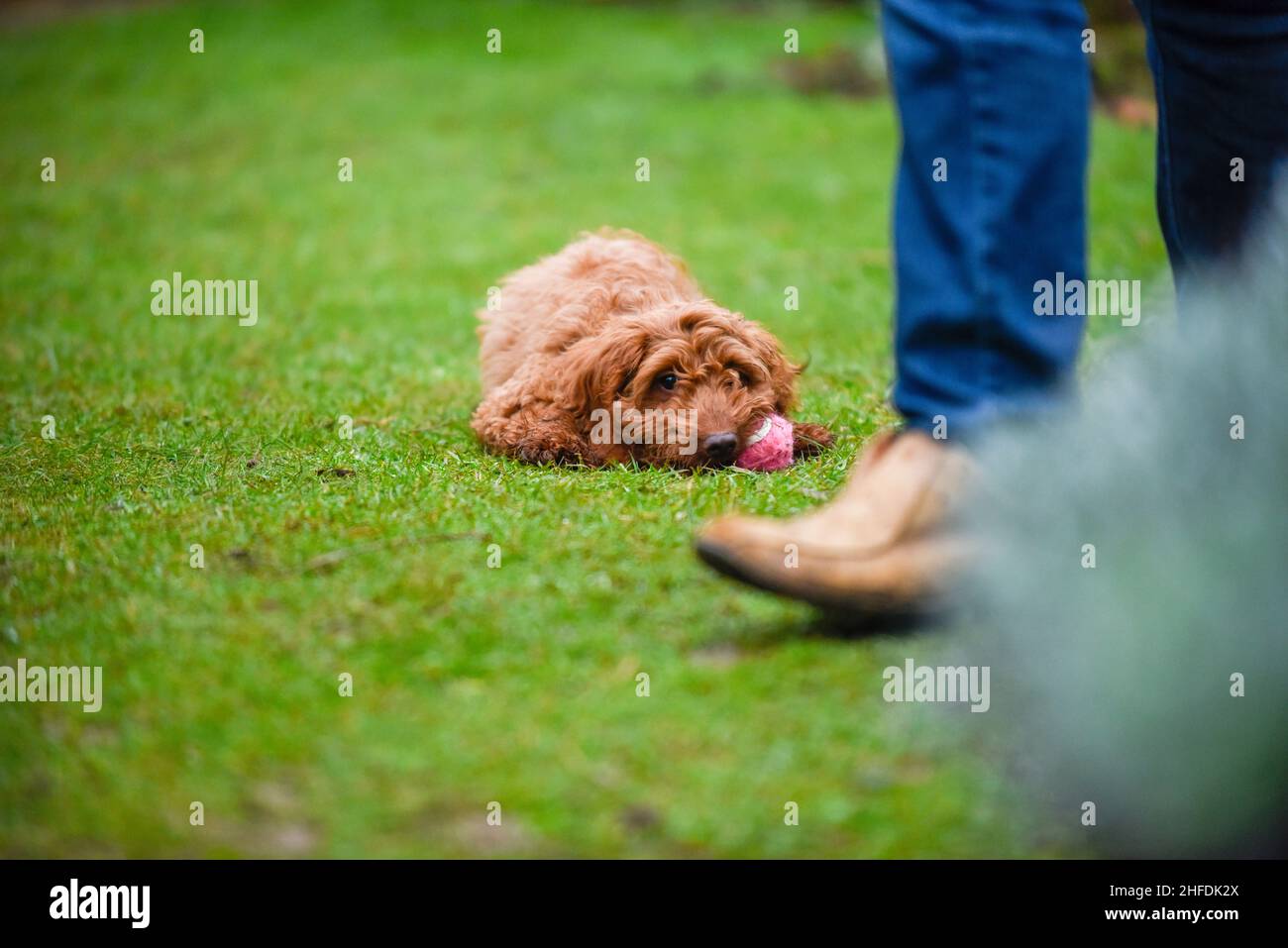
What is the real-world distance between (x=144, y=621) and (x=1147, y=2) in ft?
9.30

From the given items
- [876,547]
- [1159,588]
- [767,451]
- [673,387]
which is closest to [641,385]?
[673,387]

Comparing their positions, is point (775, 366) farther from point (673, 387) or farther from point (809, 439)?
point (673, 387)

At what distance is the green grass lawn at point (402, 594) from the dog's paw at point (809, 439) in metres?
0.12

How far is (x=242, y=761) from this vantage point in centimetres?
231

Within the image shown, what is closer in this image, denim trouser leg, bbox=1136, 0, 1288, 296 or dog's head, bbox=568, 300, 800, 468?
denim trouser leg, bbox=1136, 0, 1288, 296

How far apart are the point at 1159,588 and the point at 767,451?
6.45 feet

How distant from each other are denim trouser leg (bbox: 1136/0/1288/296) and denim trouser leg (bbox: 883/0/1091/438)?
2.62 feet

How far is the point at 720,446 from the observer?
393 cm

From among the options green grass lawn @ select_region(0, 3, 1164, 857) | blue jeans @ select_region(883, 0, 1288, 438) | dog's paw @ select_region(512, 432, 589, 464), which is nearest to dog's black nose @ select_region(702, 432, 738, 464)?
green grass lawn @ select_region(0, 3, 1164, 857)

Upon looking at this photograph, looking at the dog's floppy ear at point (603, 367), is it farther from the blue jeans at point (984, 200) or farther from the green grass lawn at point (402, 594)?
the blue jeans at point (984, 200)

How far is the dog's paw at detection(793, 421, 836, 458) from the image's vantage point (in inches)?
165

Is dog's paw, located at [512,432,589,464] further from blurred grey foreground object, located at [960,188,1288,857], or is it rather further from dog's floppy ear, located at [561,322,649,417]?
blurred grey foreground object, located at [960,188,1288,857]
